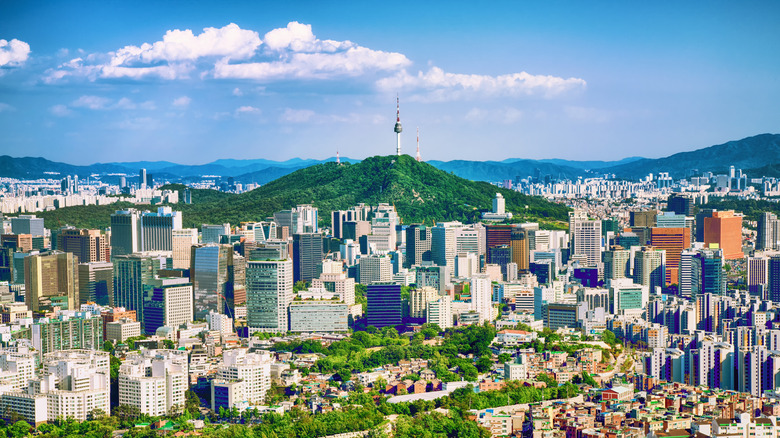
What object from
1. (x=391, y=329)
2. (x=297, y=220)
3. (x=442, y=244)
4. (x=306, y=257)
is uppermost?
(x=297, y=220)

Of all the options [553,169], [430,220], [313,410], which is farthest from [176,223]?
[553,169]

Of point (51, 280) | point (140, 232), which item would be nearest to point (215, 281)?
point (51, 280)

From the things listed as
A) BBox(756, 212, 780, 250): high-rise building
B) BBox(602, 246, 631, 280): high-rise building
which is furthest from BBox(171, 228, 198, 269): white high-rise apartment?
BBox(756, 212, 780, 250): high-rise building

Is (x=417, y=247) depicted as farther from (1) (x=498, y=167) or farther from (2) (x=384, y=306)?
(1) (x=498, y=167)

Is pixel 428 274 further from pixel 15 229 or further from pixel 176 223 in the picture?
pixel 15 229

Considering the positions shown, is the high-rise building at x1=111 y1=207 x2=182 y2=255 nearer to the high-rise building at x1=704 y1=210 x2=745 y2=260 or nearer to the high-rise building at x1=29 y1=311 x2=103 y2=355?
the high-rise building at x1=29 y1=311 x2=103 y2=355
